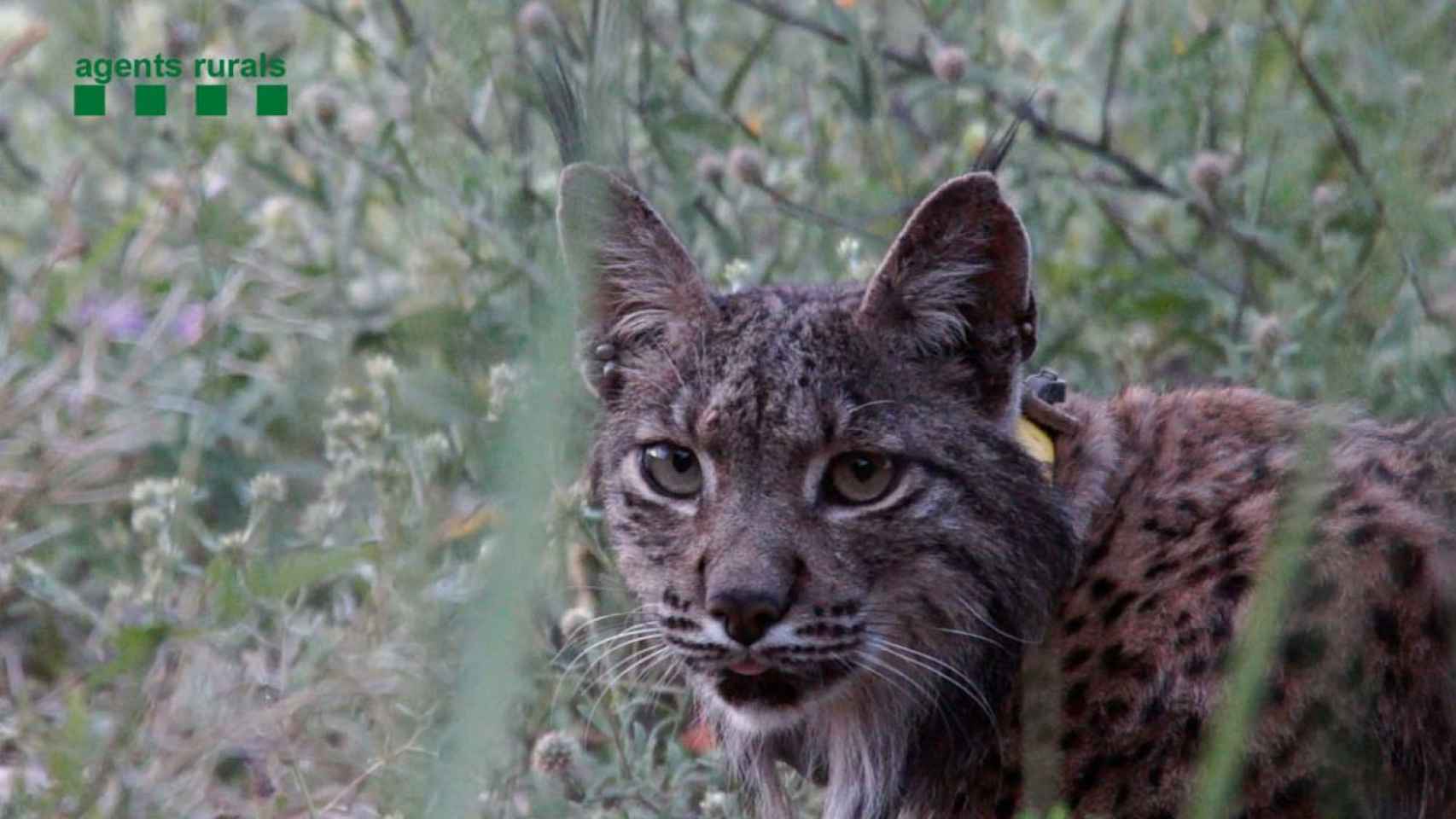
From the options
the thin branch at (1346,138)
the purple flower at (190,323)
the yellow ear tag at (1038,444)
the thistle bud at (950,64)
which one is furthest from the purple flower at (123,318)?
the thin branch at (1346,138)

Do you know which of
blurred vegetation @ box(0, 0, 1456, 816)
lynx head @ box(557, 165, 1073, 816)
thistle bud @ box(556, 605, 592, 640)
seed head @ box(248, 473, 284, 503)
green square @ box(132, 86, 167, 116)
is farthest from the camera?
green square @ box(132, 86, 167, 116)

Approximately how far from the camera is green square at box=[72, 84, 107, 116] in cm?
800

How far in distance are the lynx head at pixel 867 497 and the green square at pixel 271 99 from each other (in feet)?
9.65

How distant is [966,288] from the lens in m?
4.83

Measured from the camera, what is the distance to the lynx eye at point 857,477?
4758mm

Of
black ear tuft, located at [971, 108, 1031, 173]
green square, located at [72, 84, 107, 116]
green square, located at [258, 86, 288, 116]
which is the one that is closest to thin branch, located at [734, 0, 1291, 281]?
black ear tuft, located at [971, 108, 1031, 173]

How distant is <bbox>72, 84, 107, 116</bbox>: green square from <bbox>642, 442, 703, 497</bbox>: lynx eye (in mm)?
3813

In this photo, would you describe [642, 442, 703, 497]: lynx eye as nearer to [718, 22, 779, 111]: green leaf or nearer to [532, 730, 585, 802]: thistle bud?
[532, 730, 585, 802]: thistle bud

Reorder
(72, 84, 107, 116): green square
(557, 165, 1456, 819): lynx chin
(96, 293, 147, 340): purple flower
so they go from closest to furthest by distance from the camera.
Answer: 1. (557, 165, 1456, 819): lynx chin
2. (96, 293, 147, 340): purple flower
3. (72, 84, 107, 116): green square

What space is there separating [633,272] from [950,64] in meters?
1.83

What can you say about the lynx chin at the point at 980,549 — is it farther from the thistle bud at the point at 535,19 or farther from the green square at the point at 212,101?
the green square at the point at 212,101

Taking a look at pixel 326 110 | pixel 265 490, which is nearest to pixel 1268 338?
pixel 265 490

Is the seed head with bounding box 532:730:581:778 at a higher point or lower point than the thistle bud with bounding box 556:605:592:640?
lower

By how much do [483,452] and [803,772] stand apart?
4.38 ft
